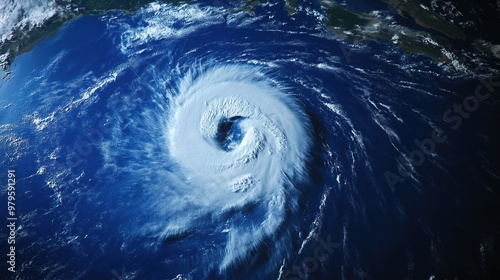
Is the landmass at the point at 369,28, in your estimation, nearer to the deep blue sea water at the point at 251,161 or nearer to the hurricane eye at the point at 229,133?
the deep blue sea water at the point at 251,161

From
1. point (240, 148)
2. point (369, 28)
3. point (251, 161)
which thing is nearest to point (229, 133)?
point (240, 148)

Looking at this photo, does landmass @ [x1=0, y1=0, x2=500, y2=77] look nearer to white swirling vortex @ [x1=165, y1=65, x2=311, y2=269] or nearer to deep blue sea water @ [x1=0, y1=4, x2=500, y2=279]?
deep blue sea water @ [x1=0, y1=4, x2=500, y2=279]

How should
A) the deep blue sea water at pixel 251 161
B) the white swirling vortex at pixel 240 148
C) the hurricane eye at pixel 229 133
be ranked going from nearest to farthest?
the deep blue sea water at pixel 251 161 → the white swirling vortex at pixel 240 148 → the hurricane eye at pixel 229 133

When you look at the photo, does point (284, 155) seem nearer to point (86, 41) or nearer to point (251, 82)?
point (251, 82)

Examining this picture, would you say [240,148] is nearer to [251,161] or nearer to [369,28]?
[251,161]

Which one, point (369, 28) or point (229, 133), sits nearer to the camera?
point (229, 133)

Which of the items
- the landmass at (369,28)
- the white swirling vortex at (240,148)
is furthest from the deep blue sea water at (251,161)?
the landmass at (369,28)

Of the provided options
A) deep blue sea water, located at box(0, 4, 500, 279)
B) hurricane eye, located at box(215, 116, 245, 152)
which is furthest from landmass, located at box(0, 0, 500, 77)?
hurricane eye, located at box(215, 116, 245, 152)
